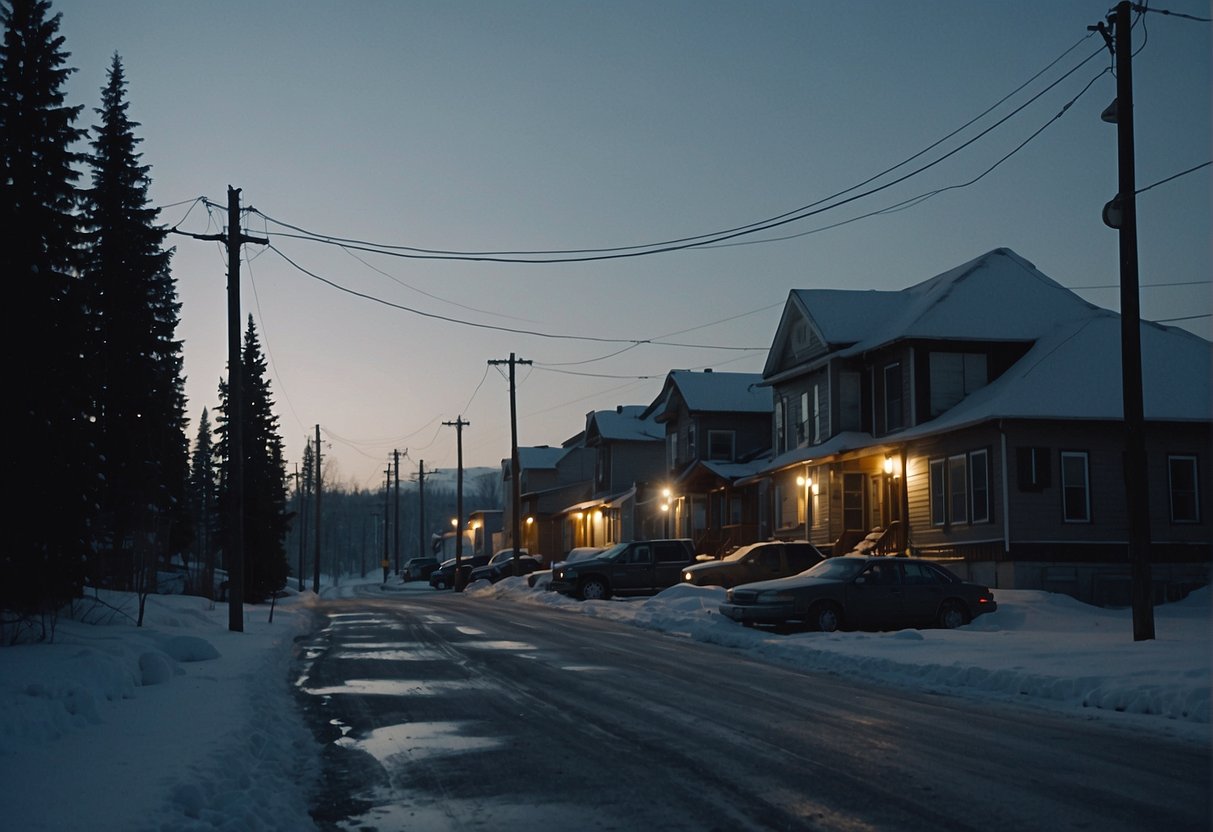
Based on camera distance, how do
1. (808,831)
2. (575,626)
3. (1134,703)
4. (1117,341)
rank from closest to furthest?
(808,831)
(1134,703)
(575,626)
(1117,341)

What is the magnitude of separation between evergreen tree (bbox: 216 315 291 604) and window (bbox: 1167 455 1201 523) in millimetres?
28957

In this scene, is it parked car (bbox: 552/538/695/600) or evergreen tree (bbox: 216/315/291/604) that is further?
evergreen tree (bbox: 216/315/291/604)

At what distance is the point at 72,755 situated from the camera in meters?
8.64

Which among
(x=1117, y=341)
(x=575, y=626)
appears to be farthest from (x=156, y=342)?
(x=1117, y=341)

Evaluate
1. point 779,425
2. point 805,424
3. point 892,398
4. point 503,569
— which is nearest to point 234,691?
point 892,398

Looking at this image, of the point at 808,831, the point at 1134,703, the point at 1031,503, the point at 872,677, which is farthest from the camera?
the point at 1031,503

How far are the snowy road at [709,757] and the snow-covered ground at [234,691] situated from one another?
596 millimetres

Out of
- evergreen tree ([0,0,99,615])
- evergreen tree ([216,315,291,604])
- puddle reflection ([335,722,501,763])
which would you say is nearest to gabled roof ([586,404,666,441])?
evergreen tree ([216,315,291,604])

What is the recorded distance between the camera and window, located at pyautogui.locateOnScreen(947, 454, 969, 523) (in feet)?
101

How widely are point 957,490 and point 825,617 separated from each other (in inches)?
417

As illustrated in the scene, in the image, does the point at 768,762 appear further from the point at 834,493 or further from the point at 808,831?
the point at 834,493

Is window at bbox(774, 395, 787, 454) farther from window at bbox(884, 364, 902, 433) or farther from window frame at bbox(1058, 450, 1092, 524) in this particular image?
window frame at bbox(1058, 450, 1092, 524)

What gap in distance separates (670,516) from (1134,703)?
4239 cm

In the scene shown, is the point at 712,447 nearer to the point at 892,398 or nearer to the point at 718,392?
the point at 718,392
